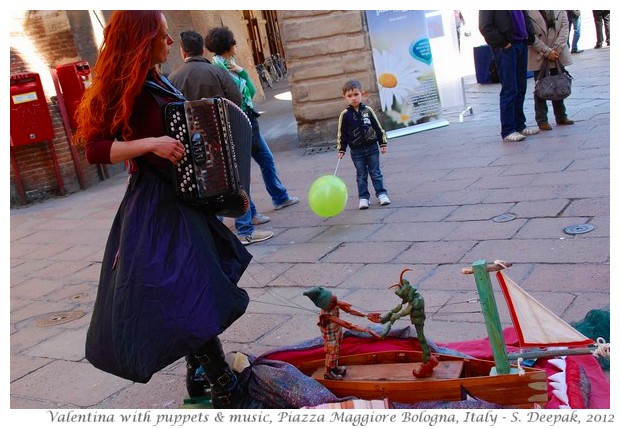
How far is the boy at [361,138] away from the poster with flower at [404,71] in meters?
3.44

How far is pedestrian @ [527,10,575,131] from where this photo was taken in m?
8.05

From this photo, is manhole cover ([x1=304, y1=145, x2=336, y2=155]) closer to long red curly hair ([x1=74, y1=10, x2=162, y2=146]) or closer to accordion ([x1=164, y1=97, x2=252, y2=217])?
accordion ([x1=164, y1=97, x2=252, y2=217])

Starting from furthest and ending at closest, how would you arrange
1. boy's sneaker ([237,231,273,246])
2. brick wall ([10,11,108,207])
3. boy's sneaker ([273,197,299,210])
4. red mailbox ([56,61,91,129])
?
red mailbox ([56,61,91,129]) → brick wall ([10,11,108,207]) → boy's sneaker ([273,197,299,210]) → boy's sneaker ([237,231,273,246])

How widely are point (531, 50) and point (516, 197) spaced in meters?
2.91

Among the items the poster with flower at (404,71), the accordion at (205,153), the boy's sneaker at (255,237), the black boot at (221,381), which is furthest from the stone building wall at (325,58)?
the black boot at (221,381)

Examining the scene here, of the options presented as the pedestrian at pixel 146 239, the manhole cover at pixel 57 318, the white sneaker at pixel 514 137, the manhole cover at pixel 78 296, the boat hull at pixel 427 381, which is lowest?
the manhole cover at pixel 78 296

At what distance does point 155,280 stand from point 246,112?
3.80 m

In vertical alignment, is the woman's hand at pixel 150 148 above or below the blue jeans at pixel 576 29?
above

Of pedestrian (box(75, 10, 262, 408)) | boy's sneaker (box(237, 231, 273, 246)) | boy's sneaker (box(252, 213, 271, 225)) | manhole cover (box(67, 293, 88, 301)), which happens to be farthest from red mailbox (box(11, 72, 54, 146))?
pedestrian (box(75, 10, 262, 408))

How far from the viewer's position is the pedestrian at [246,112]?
248 inches

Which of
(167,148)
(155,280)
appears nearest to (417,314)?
(155,280)

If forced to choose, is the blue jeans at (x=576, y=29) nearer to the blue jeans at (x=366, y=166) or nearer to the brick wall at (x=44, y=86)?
the brick wall at (x=44, y=86)

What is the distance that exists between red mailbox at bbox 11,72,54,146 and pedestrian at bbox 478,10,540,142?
20.0 ft

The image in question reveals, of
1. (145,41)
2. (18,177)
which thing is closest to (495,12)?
(145,41)
